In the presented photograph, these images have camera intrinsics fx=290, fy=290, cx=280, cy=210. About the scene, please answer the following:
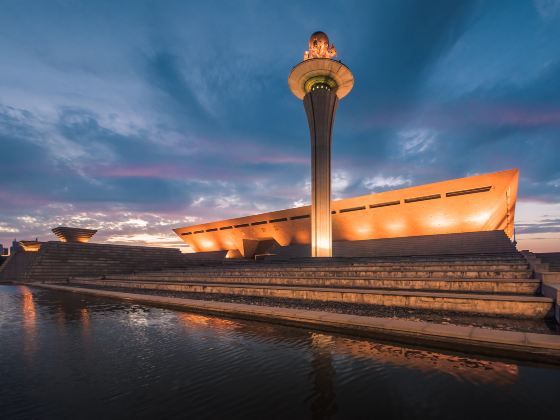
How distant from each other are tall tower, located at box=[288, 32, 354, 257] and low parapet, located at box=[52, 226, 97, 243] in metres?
38.2

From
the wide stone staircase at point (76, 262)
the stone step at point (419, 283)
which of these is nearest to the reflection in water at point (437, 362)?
the stone step at point (419, 283)

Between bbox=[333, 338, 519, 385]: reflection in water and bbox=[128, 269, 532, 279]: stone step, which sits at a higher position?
bbox=[128, 269, 532, 279]: stone step

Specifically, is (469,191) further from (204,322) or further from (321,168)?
(204,322)

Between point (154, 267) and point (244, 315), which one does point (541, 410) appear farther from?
point (154, 267)

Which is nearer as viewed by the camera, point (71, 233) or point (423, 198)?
point (423, 198)

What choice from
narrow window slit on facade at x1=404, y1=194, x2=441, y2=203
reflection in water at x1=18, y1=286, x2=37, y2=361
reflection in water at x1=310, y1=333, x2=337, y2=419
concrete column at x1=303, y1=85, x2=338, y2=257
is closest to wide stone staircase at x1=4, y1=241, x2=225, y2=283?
concrete column at x1=303, y1=85, x2=338, y2=257

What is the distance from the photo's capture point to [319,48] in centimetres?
3222

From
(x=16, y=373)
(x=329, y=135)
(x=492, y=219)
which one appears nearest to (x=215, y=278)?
(x=16, y=373)

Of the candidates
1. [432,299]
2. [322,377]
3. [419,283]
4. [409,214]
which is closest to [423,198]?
[409,214]

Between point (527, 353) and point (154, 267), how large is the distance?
32041mm

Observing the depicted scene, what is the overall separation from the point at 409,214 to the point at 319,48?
2161cm

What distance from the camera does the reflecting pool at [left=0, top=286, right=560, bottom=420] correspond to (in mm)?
3346

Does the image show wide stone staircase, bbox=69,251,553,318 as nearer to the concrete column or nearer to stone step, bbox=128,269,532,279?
stone step, bbox=128,269,532,279

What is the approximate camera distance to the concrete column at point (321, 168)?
3031cm
